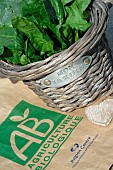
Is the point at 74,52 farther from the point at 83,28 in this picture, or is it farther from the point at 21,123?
the point at 21,123

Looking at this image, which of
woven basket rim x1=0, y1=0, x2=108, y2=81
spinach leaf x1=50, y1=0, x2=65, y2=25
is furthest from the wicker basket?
spinach leaf x1=50, y1=0, x2=65, y2=25

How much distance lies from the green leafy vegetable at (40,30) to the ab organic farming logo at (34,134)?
0.73 feet

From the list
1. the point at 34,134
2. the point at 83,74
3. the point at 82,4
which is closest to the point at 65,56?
the point at 83,74

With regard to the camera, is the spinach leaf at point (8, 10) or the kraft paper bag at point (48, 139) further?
the spinach leaf at point (8, 10)

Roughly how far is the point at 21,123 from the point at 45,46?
315 mm

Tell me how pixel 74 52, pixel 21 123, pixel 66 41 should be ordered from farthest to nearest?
pixel 21 123 < pixel 66 41 < pixel 74 52

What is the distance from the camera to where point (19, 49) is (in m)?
1.57

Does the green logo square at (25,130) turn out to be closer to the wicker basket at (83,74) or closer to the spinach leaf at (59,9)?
the wicker basket at (83,74)

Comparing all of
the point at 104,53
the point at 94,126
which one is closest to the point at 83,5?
the point at 104,53

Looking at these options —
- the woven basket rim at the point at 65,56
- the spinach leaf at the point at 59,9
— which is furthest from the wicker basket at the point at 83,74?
the spinach leaf at the point at 59,9

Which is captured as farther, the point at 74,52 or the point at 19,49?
the point at 19,49

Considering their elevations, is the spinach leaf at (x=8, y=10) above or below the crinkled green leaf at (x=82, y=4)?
above

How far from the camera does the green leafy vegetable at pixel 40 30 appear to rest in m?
1.50

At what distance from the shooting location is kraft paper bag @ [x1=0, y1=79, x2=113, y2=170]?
1.49 m
